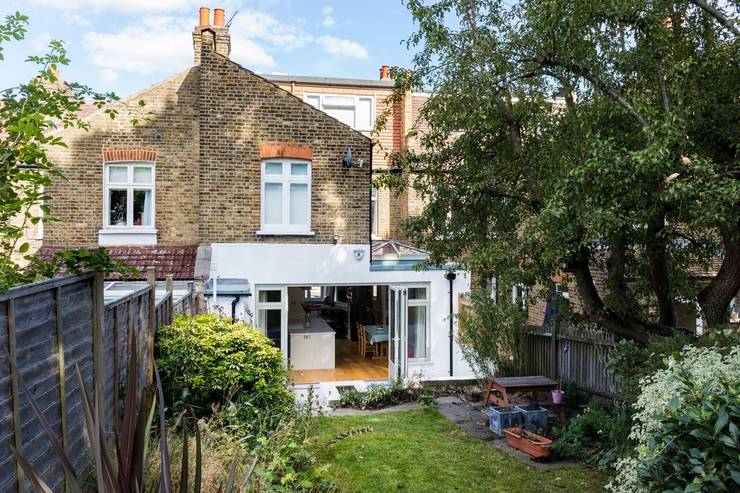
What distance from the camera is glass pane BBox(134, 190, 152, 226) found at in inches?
526

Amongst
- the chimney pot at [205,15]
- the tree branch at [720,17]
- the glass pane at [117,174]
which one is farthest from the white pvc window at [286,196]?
the tree branch at [720,17]

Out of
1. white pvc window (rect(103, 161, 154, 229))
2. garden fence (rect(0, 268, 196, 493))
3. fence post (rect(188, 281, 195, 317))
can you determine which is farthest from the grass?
white pvc window (rect(103, 161, 154, 229))

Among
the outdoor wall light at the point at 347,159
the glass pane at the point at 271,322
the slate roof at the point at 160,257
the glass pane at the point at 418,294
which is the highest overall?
the outdoor wall light at the point at 347,159

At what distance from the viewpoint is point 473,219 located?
9469 mm

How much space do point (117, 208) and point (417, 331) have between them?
770 centimetres

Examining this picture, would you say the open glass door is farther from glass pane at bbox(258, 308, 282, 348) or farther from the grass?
the grass

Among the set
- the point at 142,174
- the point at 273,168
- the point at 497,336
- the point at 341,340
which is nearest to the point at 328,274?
the point at 273,168

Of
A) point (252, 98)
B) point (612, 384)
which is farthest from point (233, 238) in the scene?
point (612, 384)

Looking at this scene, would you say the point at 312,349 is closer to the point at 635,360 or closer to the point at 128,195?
the point at 128,195

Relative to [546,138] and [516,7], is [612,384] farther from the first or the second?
[516,7]

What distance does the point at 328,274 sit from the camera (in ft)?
43.6

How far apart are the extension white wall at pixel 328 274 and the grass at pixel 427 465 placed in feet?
12.5

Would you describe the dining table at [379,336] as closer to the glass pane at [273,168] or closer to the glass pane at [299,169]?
the glass pane at [299,169]

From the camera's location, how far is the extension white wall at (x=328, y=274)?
12.8 m
